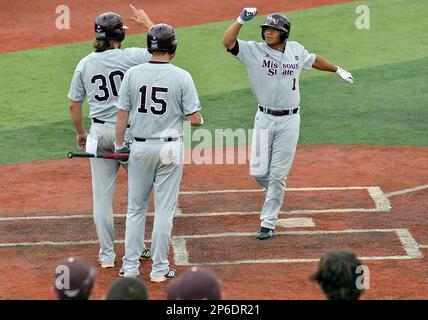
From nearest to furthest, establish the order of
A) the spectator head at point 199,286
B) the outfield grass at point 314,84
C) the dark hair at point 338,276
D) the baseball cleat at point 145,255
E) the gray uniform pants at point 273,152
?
the spectator head at point 199,286 → the dark hair at point 338,276 → the baseball cleat at point 145,255 → the gray uniform pants at point 273,152 → the outfield grass at point 314,84

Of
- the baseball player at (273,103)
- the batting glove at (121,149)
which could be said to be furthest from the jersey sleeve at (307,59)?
the batting glove at (121,149)

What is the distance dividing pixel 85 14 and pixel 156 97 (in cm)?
1327

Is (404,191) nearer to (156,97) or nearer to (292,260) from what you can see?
(292,260)

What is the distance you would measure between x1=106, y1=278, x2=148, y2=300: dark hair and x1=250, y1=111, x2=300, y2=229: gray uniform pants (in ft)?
16.5

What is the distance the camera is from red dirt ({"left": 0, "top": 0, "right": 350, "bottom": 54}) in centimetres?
2020

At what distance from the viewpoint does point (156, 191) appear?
9.24 meters

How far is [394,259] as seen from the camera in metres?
9.68

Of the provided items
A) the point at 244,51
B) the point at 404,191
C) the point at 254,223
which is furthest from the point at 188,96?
the point at 404,191

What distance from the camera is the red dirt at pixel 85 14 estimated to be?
20198 mm

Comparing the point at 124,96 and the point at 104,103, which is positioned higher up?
the point at 124,96

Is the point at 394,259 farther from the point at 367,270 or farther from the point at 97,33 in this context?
the point at 97,33

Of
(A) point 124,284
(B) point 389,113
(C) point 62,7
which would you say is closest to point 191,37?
(C) point 62,7

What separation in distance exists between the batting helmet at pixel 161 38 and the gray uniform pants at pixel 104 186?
94 centimetres

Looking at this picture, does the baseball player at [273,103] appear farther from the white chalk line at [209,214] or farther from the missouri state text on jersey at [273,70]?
the white chalk line at [209,214]
